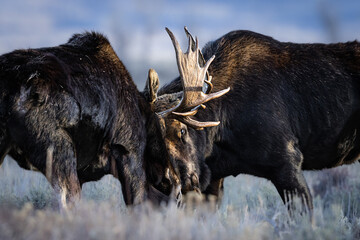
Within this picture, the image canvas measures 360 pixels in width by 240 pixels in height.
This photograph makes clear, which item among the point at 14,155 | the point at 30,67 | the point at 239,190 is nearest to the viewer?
the point at 30,67

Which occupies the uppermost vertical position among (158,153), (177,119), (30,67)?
(30,67)

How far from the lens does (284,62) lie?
600 centimetres

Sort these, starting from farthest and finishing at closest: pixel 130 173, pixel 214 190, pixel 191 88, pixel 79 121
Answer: pixel 214 190 → pixel 191 88 → pixel 130 173 → pixel 79 121

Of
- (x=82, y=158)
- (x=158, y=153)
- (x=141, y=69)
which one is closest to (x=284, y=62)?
(x=158, y=153)

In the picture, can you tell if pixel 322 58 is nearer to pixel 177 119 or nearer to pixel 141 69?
pixel 177 119

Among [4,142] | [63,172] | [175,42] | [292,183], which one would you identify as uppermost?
[175,42]

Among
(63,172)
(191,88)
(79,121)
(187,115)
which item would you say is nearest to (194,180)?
(187,115)

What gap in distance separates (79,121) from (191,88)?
149cm

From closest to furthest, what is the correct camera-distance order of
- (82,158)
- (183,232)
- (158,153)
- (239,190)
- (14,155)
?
(183,232), (14,155), (82,158), (158,153), (239,190)

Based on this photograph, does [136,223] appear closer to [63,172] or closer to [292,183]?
[63,172]

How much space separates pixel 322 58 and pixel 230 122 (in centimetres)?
156

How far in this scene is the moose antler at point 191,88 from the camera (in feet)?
17.4

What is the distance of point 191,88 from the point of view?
5359 mm

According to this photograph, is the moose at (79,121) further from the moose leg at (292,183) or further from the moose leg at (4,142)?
the moose leg at (292,183)
